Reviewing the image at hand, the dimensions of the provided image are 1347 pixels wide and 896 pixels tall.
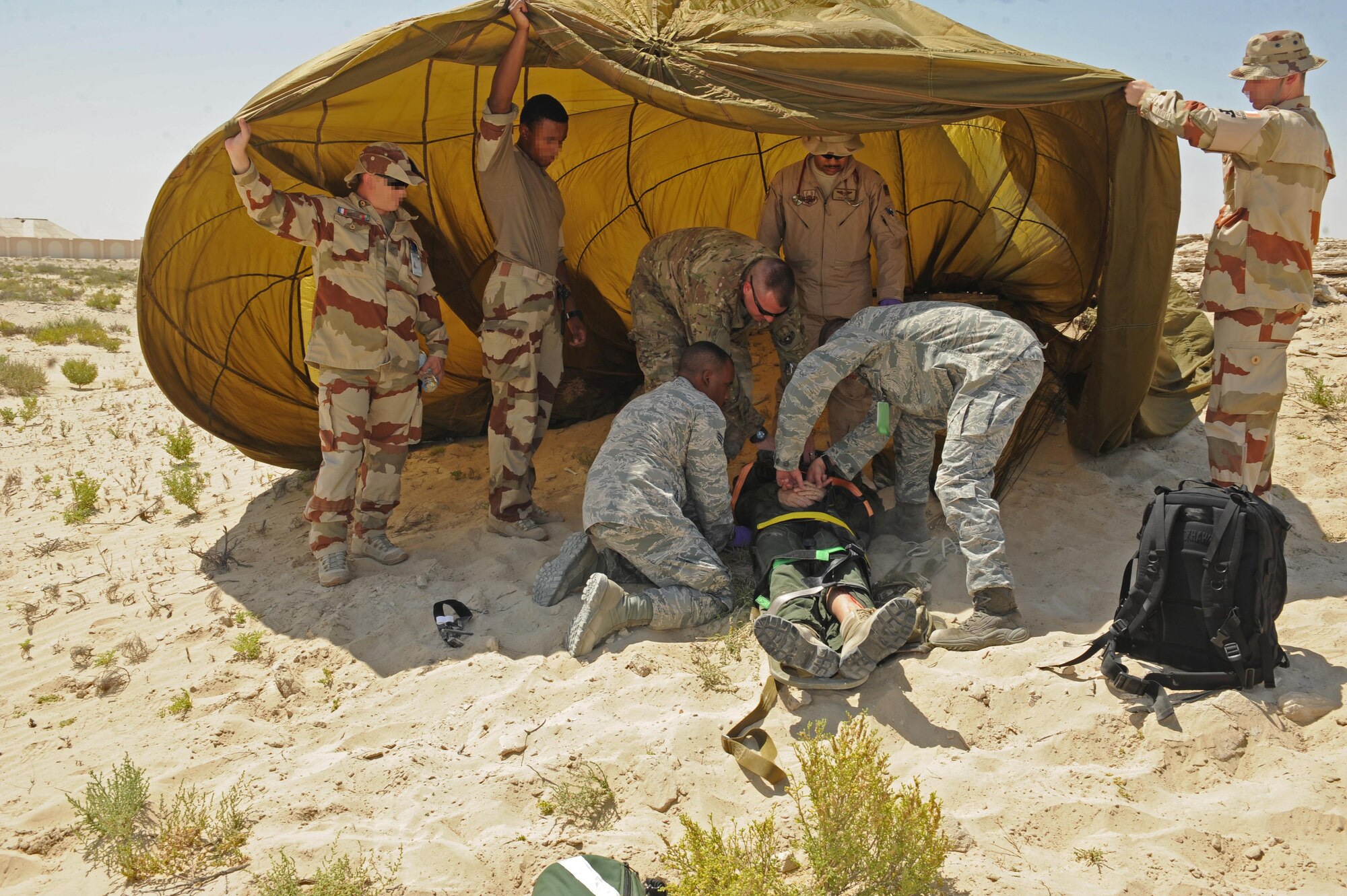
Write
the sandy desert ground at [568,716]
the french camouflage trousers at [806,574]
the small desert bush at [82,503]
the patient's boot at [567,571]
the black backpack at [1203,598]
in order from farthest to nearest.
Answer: the small desert bush at [82,503] → the patient's boot at [567,571] → the french camouflage trousers at [806,574] → the black backpack at [1203,598] → the sandy desert ground at [568,716]

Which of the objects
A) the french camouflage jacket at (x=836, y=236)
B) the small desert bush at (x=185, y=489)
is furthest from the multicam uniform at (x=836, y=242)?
the small desert bush at (x=185, y=489)

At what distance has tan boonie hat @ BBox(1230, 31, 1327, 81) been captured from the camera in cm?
443

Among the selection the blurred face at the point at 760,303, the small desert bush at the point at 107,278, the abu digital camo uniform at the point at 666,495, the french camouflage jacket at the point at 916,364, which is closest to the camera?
the french camouflage jacket at the point at 916,364

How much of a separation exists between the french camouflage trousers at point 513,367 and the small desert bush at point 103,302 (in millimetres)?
17077

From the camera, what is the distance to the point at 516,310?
Result: 5.41 metres

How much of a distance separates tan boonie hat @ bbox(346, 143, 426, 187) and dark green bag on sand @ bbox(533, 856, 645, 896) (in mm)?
3702

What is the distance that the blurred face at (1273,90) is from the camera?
4480 millimetres

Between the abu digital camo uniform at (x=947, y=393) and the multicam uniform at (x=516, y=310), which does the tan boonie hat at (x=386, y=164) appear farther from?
the abu digital camo uniform at (x=947, y=393)

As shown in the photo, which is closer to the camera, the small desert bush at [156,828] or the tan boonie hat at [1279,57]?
the small desert bush at [156,828]

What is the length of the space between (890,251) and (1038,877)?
3874mm

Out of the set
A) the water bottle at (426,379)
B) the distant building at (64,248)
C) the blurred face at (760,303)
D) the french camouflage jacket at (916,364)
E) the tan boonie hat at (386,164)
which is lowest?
the distant building at (64,248)

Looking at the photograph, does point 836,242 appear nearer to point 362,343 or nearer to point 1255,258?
point 1255,258

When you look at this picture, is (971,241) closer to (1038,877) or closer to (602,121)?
(602,121)

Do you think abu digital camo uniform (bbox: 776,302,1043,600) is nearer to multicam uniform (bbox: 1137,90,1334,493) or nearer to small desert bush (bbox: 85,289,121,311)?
multicam uniform (bbox: 1137,90,1334,493)
